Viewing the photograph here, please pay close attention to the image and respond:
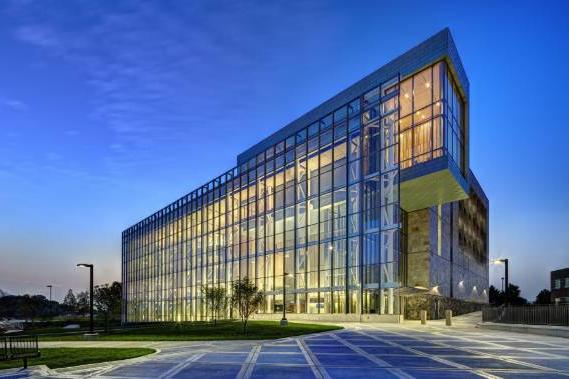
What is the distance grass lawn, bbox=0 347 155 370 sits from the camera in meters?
17.3

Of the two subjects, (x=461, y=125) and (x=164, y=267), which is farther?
(x=164, y=267)

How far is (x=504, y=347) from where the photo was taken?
22641mm

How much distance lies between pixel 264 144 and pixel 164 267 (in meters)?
33.9

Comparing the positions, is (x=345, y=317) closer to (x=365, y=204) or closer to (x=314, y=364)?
(x=365, y=204)

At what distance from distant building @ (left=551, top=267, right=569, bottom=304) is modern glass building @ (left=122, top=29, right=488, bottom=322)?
15867mm

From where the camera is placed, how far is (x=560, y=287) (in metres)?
85.1

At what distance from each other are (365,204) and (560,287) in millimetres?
51803

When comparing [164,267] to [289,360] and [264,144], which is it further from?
[289,360]

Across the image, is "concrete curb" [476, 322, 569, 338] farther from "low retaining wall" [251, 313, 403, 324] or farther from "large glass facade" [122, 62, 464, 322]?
"large glass facade" [122, 62, 464, 322]

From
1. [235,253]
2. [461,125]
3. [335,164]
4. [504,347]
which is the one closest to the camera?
[504,347]

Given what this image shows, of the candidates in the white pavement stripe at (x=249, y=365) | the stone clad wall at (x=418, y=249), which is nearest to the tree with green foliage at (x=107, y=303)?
the white pavement stripe at (x=249, y=365)

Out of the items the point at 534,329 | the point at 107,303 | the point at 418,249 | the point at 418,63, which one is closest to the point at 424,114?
the point at 418,63

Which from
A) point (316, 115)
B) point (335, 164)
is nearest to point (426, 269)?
point (335, 164)

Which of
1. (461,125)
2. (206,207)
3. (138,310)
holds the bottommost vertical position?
(138,310)
